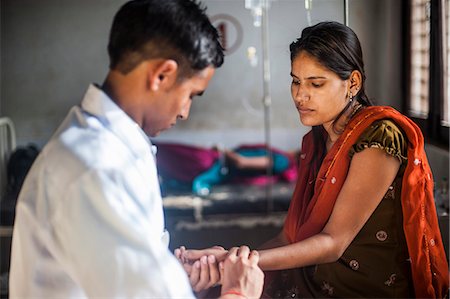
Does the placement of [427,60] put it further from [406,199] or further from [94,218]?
[94,218]

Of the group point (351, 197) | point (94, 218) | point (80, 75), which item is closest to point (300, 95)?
point (351, 197)

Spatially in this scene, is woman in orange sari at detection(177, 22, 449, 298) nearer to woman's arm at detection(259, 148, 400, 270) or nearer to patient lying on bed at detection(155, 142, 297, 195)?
woman's arm at detection(259, 148, 400, 270)

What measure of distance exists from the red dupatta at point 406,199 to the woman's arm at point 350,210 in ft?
0.04

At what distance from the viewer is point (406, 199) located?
3.29 feet

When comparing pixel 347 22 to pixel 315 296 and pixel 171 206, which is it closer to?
pixel 315 296

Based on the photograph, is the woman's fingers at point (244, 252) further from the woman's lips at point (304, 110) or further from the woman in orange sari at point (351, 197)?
the woman's lips at point (304, 110)

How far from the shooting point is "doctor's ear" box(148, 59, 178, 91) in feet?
2.58

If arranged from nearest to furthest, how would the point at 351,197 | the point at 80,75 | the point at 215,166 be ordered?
the point at 351,197
the point at 80,75
the point at 215,166

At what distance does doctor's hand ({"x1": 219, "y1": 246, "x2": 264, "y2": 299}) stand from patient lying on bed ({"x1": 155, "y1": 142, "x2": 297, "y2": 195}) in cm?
219

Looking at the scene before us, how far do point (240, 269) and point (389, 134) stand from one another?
314 mm

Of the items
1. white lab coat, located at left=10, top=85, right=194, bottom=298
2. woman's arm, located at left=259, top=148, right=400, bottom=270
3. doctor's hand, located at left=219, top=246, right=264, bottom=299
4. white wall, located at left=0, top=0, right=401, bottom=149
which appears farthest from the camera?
white wall, located at left=0, top=0, right=401, bottom=149

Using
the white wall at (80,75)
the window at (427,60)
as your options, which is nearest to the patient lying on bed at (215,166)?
the white wall at (80,75)

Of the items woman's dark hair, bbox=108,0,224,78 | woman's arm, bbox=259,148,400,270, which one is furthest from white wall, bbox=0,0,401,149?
woman's dark hair, bbox=108,0,224,78

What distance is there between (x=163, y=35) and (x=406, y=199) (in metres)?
0.48
